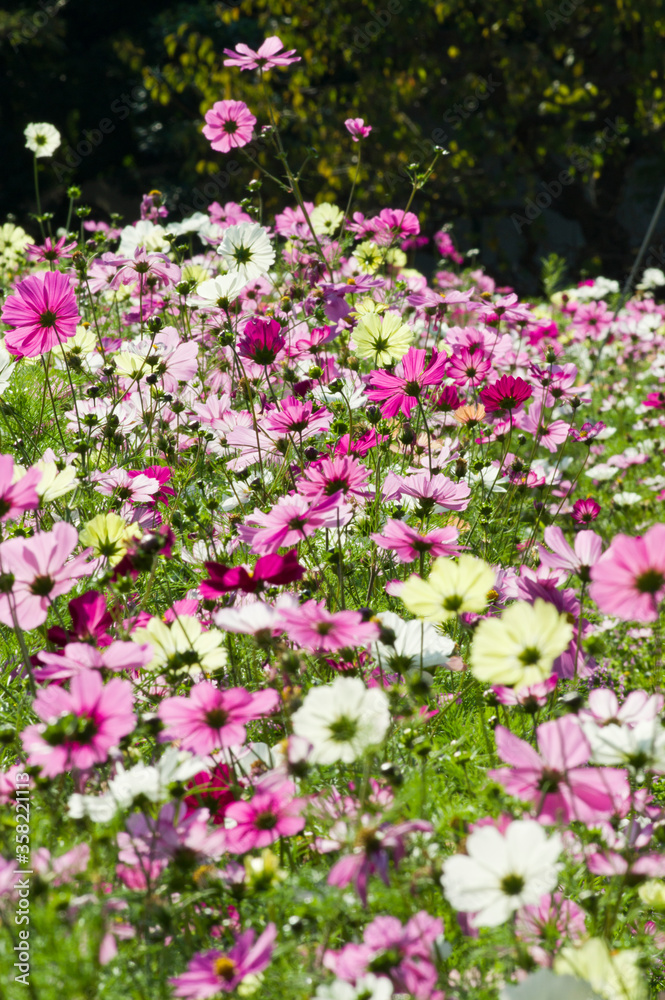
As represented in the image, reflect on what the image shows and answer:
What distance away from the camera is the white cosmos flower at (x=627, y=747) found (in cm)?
63

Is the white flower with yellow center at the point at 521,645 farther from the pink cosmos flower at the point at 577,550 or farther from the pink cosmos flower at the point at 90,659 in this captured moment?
the pink cosmos flower at the point at 90,659

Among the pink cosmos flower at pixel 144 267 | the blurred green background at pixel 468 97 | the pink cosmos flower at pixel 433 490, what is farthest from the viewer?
the blurred green background at pixel 468 97

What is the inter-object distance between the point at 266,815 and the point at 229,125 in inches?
60.2

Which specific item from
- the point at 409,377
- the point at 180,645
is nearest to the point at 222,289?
the point at 409,377

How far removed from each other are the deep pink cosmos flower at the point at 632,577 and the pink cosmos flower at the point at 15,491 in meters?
0.49

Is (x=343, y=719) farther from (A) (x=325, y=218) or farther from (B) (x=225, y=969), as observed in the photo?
(A) (x=325, y=218)

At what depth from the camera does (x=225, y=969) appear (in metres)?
0.57

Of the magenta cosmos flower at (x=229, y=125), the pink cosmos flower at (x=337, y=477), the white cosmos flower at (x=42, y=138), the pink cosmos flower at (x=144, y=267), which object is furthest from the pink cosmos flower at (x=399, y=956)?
the white cosmos flower at (x=42, y=138)

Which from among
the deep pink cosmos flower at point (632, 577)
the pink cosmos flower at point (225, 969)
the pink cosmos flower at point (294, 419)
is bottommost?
the pink cosmos flower at point (225, 969)

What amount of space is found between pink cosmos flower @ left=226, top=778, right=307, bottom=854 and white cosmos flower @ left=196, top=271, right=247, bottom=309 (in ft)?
2.75

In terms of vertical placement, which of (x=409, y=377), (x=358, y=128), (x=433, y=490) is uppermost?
(x=358, y=128)

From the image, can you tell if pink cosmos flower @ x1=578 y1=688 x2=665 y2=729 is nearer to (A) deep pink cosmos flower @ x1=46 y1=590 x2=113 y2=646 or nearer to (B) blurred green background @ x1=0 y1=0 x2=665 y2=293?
(A) deep pink cosmos flower @ x1=46 y1=590 x2=113 y2=646

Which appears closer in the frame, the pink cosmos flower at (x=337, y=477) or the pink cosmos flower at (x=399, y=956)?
the pink cosmos flower at (x=399, y=956)

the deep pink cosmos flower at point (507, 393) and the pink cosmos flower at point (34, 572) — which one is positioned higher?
the deep pink cosmos flower at point (507, 393)
